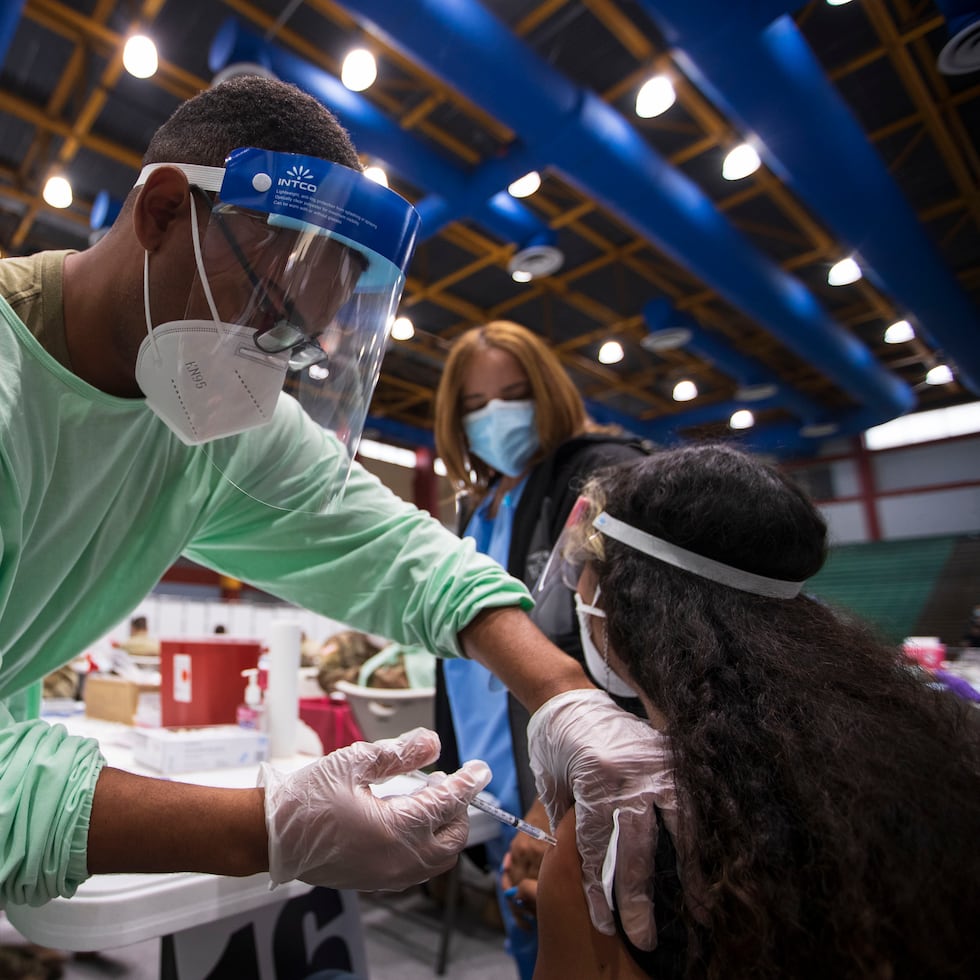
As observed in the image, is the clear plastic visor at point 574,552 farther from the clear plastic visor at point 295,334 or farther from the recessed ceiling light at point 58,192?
the recessed ceiling light at point 58,192

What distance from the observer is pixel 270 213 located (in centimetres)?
83

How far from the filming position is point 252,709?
1.83 meters

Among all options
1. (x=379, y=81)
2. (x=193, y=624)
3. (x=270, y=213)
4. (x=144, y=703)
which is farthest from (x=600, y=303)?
(x=270, y=213)

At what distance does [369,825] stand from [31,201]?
22.8 feet

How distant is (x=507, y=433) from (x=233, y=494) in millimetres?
1025

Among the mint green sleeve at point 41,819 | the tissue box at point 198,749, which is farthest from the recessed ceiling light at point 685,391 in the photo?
the mint green sleeve at point 41,819

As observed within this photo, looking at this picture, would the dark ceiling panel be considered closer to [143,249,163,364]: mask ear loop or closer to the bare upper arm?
[143,249,163,364]: mask ear loop

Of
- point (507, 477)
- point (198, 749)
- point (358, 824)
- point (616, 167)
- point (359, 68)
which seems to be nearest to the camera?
point (358, 824)

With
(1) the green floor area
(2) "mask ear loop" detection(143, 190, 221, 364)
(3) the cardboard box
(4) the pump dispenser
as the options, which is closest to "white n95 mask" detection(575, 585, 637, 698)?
(1) the green floor area

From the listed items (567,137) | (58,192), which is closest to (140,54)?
(58,192)

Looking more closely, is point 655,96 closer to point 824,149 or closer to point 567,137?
point 567,137

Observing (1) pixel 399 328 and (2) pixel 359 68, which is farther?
(2) pixel 359 68

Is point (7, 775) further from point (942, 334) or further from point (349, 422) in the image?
point (942, 334)

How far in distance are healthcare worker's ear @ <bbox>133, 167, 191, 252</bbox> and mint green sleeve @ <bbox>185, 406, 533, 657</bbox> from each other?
1.20 ft
